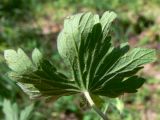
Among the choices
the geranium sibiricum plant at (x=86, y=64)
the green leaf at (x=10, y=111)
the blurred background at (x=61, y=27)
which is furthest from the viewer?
the blurred background at (x=61, y=27)

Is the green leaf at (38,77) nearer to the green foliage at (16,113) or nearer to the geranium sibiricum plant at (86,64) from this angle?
the geranium sibiricum plant at (86,64)

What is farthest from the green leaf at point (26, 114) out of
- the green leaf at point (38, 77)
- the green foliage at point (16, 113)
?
the green leaf at point (38, 77)

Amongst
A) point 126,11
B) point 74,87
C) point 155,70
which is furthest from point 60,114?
point 74,87

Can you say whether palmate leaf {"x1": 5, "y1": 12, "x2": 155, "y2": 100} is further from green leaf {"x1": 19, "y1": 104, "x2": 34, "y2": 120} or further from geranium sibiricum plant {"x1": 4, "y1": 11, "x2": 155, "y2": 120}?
green leaf {"x1": 19, "y1": 104, "x2": 34, "y2": 120}

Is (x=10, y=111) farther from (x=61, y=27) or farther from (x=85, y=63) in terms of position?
(x=61, y=27)

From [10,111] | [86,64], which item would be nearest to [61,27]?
[10,111]

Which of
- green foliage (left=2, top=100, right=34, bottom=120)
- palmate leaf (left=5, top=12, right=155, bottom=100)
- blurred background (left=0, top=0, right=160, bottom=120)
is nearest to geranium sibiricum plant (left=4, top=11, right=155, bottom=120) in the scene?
palmate leaf (left=5, top=12, right=155, bottom=100)
